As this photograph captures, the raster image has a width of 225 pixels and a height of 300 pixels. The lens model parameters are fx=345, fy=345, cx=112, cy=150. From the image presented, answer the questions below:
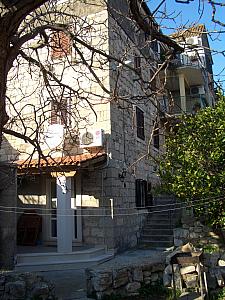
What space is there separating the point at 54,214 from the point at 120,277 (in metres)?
5.17

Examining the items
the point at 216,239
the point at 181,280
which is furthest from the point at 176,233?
the point at 181,280

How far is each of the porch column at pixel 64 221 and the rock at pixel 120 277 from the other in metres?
3.25

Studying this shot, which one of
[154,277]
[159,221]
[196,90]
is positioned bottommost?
[154,277]

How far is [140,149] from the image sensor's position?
13391 mm

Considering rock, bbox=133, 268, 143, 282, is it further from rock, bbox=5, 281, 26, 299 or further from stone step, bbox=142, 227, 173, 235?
stone step, bbox=142, 227, 173, 235

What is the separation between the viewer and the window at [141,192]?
1266 cm

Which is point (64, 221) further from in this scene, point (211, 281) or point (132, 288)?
point (211, 281)

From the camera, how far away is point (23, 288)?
594 cm

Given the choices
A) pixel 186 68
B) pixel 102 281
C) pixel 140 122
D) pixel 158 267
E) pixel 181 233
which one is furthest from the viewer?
pixel 186 68

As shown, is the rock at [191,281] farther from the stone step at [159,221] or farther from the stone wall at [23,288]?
the stone step at [159,221]

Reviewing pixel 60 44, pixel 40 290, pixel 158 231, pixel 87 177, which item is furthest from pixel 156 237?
pixel 60 44

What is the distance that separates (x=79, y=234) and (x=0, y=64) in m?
8.11

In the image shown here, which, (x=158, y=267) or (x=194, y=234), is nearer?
(x=158, y=267)

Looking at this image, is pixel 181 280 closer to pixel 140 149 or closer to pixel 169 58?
pixel 169 58
